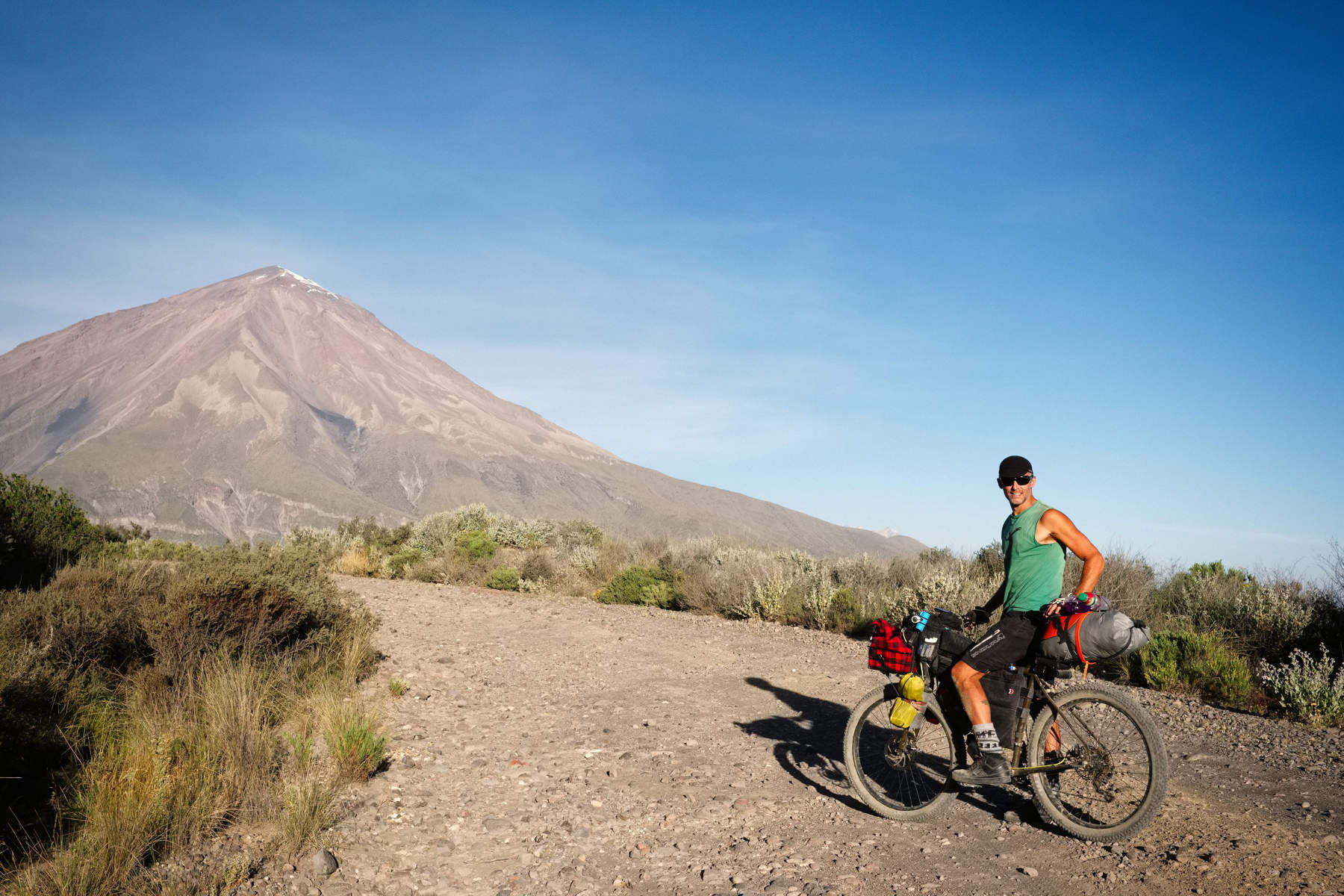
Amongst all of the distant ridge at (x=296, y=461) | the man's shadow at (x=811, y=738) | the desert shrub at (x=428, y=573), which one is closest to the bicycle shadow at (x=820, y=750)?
the man's shadow at (x=811, y=738)

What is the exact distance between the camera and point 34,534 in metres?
10.5

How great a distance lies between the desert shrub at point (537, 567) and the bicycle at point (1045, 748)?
1410cm

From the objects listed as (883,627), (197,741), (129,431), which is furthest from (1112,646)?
(129,431)

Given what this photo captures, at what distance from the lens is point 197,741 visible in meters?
5.30

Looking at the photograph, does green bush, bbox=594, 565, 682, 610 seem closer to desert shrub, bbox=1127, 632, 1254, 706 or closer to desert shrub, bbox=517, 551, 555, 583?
desert shrub, bbox=517, 551, 555, 583

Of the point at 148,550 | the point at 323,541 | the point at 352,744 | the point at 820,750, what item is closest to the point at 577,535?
the point at 323,541

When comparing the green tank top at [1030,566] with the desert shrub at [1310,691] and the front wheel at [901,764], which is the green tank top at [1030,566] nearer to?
the front wheel at [901,764]

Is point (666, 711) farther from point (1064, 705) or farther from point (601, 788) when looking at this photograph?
point (1064, 705)

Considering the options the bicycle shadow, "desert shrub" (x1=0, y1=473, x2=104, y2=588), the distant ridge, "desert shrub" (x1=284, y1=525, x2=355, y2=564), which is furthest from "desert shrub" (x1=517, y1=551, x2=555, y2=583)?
the distant ridge

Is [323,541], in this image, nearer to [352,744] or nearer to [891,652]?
[352,744]

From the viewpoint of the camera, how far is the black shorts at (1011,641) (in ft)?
15.0

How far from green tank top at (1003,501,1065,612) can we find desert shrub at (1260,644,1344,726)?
4.39 m

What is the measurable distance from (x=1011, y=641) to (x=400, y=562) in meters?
18.2

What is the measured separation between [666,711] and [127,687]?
4.38 meters
